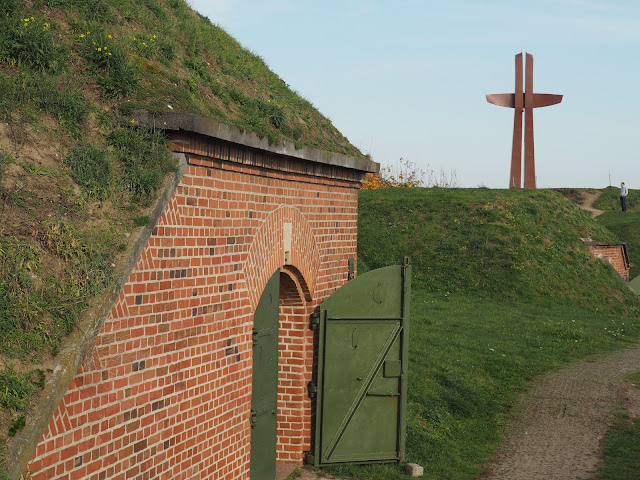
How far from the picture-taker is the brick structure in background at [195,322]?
4355 millimetres

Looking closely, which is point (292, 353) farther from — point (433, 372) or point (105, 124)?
point (433, 372)

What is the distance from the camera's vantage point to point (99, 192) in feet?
15.2

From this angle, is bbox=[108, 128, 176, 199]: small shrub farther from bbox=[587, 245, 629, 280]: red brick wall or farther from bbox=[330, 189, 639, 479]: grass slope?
bbox=[587, 245, 629, 280]: red brick wall

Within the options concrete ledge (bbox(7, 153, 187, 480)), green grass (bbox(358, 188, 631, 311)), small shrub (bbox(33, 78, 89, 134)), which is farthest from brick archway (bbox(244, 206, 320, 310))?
green grass (bbox(358, 188, 631, 311))

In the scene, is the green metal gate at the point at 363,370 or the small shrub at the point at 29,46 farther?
the green metal gate at the point at 363,370

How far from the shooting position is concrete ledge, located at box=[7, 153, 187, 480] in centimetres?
355

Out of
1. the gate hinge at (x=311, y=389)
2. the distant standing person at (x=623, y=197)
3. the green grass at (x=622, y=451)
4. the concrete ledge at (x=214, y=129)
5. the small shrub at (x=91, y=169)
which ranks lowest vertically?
the green grass at (x=622, y=451)

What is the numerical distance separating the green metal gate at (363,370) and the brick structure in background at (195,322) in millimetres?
573

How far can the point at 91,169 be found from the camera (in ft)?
15.1

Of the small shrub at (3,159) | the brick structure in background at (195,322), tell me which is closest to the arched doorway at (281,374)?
the brick structure in background at (195,322)

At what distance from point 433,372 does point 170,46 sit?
817 centimetres

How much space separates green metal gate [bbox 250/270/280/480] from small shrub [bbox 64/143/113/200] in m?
2.63

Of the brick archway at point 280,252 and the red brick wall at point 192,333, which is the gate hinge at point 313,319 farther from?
the red brick wall at point 192,333

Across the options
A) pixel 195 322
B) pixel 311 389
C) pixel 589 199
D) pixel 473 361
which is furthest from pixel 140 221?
pixel 589 199
